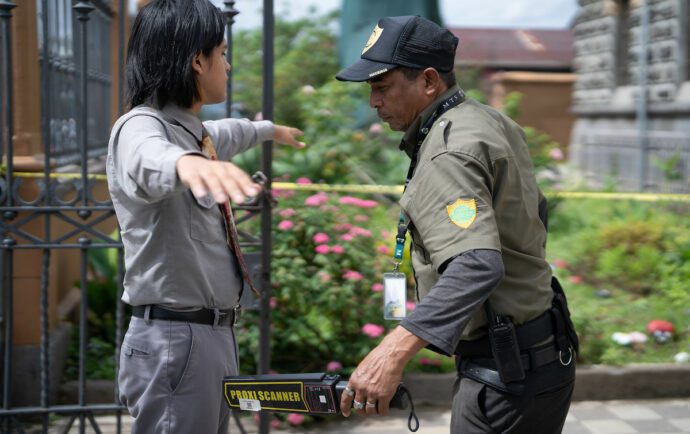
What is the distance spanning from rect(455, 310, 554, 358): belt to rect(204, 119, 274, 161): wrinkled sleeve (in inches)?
43.0

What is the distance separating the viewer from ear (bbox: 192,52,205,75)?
2.44m

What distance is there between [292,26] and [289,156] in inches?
434

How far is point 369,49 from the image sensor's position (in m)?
2.55

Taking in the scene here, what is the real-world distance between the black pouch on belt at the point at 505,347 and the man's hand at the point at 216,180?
0.91 meters

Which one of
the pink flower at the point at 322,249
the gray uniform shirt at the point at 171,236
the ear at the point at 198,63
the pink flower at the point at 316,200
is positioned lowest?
the pink flower at the point at 322,249

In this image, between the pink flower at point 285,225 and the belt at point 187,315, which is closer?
the belt at point 187,315

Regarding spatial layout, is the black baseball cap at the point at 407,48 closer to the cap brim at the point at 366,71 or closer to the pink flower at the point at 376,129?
the cap brim at the point at 366,71

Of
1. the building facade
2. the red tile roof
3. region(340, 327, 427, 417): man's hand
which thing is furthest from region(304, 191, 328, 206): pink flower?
the red tile roof

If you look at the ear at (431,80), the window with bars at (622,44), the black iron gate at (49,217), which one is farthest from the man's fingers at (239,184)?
the window with bars at (622,44)

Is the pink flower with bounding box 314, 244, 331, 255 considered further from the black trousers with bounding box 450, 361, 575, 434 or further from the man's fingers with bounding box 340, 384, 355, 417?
the man's fingers with bounding box 340, 384, 355, 417

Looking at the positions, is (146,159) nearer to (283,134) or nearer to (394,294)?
(394,294)

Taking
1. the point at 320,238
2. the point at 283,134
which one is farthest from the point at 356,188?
the point at 283,134

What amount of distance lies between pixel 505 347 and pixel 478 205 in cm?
43

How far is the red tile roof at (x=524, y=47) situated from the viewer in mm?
32656
